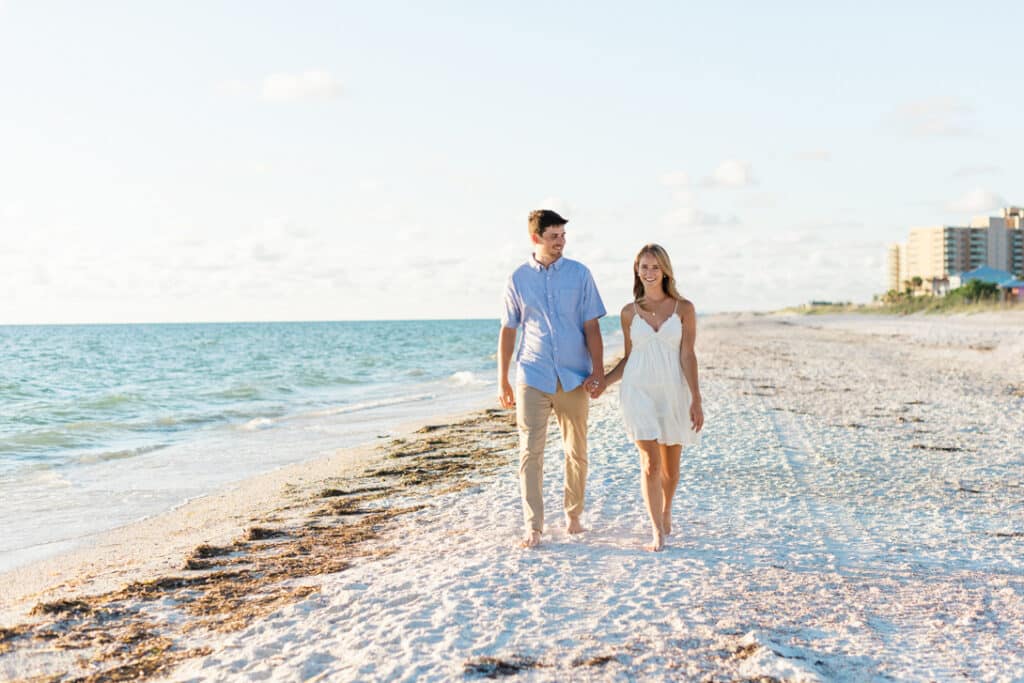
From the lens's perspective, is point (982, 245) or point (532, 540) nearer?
point (532, 540)

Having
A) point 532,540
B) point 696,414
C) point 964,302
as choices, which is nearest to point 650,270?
point 696,414

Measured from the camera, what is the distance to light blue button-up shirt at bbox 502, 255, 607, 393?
17.0 feet

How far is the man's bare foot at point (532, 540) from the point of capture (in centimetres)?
539

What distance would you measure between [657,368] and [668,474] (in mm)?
791

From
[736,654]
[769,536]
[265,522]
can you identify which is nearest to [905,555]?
[769,536]

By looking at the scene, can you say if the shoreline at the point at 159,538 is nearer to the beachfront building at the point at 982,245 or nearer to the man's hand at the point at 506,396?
the man's hand at the point at 506,396

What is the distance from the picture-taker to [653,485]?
531 centimetres

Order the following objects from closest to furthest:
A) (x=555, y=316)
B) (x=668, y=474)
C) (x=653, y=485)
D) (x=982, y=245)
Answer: (x=555, y=316) → (x=653, y=485) → (x=668, y=474) → (x=982, y=245)

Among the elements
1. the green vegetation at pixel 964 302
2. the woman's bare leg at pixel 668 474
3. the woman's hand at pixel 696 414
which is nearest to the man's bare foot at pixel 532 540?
the woman's bare leg at pixel 668 474

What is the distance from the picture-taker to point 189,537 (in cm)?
679

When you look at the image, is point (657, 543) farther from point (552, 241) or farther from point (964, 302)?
point (964, 302)

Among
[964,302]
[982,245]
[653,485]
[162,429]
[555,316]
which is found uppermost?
[982,245]

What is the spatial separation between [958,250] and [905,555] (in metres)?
161

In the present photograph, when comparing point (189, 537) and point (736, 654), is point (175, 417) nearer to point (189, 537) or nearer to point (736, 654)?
point (189, 537)
